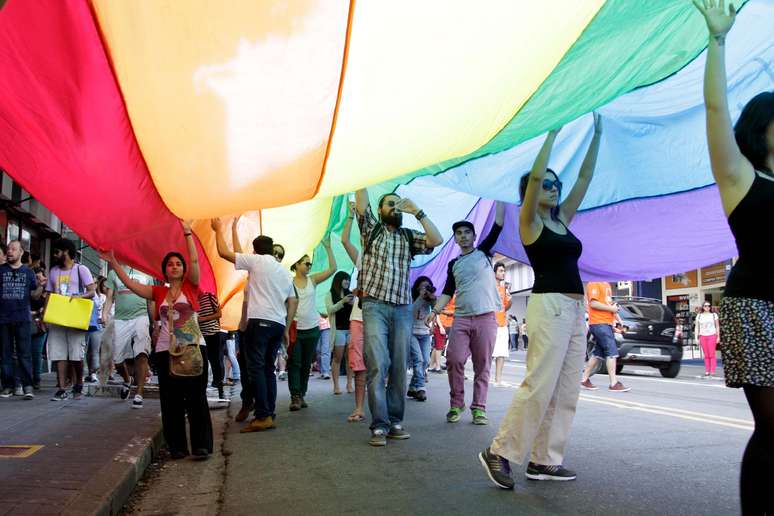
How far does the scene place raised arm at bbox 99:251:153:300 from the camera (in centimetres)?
490

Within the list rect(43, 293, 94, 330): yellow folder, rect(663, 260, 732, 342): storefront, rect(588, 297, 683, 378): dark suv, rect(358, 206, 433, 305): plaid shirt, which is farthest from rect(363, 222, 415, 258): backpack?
rect(663, 260, 732, 342): storefront

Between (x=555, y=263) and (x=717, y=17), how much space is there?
1617 millimetres

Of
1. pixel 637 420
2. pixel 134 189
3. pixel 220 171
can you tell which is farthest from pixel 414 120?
pixel 637 420

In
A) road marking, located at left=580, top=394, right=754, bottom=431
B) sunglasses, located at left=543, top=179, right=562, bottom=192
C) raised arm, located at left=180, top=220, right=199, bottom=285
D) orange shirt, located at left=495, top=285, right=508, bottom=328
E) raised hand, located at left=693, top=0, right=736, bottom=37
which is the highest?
raised hand, located at left=693, top=0, right=736, bottom=37

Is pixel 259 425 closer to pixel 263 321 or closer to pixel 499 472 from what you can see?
pixel 263 321

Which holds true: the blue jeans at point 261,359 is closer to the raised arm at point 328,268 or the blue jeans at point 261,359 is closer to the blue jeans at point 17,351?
the raised arm at point 328,268

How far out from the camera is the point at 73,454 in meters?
4.71

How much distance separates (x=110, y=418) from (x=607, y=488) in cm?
462

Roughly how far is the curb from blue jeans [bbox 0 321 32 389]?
3471 mm

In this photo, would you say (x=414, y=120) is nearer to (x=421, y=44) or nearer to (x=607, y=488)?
(x=421, y=44)

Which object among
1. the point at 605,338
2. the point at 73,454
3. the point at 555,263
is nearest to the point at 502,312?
the point at 605,338

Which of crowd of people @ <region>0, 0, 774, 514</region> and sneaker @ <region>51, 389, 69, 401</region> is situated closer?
crowd of people @ <region>0, 0, 774, 514</region>

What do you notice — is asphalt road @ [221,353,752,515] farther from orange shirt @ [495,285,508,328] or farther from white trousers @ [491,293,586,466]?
orange shirt @ [495,285,508,328]

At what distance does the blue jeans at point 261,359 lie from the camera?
19.9 ft
